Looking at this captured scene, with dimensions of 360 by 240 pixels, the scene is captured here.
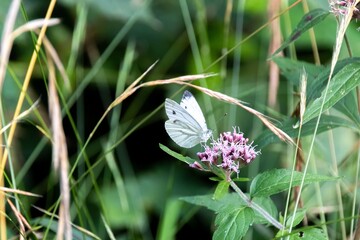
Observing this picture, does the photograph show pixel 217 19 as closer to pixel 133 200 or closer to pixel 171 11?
pixel 171 11

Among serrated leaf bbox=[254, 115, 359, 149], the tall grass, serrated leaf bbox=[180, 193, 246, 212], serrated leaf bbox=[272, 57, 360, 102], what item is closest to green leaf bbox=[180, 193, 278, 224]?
serrated leaf bbox=[180, 193, 246, 212]

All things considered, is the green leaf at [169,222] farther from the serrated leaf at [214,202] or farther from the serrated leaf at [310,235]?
the serrated leaf at [310,235]

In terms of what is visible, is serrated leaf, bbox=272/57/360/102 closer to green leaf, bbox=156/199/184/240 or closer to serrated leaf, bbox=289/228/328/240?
serrated leaf, bbox=289/228/328/240

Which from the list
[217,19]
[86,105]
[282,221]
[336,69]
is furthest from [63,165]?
[217,19]

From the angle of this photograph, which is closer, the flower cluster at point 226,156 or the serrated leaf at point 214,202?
the flower cluster at point 226,156

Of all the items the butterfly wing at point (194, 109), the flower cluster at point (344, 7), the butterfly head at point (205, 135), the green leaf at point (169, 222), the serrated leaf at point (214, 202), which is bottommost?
the green leaf at point (169, 222)

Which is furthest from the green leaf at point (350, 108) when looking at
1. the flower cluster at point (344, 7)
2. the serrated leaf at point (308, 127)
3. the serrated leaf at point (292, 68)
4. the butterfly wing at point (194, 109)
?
the butterfly wing at point (194, 109)
